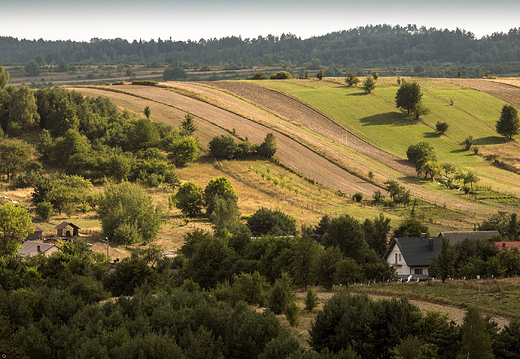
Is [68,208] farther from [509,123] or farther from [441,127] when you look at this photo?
[509,123]

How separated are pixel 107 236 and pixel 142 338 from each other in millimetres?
46450

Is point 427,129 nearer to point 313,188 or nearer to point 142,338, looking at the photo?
point 313,188

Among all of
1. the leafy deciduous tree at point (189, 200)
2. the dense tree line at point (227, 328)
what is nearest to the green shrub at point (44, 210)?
the leafy deciduous tree at point (189, 200)

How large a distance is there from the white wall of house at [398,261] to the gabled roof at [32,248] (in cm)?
3708

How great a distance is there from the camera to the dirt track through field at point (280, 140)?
98375 mm

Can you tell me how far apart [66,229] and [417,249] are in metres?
42.8

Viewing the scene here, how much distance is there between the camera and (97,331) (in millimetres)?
29203

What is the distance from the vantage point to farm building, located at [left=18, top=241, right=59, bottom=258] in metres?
60.3

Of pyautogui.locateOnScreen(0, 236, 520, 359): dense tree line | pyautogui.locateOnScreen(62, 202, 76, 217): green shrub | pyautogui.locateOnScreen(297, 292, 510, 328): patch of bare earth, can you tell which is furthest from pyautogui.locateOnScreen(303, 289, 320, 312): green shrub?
pyautogui.locateOnScreen(62, 202, 76, 217): green shrub

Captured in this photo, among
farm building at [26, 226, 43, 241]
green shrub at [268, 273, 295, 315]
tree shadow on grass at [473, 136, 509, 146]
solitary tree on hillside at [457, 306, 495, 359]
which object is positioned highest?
solitary tree on hillside at [457, 306, 495, 359]

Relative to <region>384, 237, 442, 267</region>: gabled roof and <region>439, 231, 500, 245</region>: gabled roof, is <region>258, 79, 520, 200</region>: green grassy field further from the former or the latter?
<region>384, 237, 442, 267</region>: gabled roof

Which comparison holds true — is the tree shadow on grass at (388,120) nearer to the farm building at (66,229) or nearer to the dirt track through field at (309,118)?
the dirt track through field at (309,118)

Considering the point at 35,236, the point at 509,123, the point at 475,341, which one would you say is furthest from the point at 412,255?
the point at 509,123

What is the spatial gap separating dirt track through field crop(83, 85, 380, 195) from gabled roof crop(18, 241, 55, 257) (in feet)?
165
